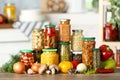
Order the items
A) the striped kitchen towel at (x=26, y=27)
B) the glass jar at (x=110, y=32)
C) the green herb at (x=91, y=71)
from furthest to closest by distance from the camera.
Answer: the striped kitchen towel at (x=26, y=27) < the glass jar at (x=110, y=32) < the green herb at (x=91, y=71)

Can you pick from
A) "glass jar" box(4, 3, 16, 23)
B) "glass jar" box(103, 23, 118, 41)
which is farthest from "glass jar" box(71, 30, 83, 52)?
"glass jar" box(4, 3, 16, 23)

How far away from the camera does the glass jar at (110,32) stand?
9.63ft

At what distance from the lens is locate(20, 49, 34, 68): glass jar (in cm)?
199

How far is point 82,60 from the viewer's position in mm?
2031

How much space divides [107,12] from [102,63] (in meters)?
1.17

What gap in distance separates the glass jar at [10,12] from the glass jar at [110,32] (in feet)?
4.02

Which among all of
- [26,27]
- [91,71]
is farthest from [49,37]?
[26,27]

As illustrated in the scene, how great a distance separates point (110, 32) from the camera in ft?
9.69

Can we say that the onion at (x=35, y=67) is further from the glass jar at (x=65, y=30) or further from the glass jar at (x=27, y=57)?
the glass jar at (x=65, y=30)

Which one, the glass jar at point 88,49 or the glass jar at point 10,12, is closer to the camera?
the glass jar at point 88,49

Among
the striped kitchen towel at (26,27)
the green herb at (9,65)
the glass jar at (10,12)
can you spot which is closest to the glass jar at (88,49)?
the green herb at (9,65)

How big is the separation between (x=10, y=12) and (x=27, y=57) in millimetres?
1960

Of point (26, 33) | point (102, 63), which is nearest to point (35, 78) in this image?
point (102, 63)

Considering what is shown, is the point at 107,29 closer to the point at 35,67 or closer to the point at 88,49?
the point at 88,49
